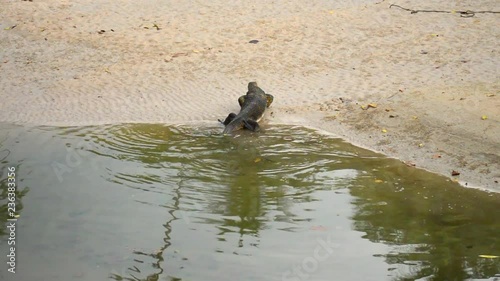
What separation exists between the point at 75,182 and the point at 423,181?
3.82 m

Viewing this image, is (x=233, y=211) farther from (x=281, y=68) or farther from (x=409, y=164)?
(x=281, y=68)

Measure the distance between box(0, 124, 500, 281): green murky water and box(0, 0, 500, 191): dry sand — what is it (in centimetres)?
77

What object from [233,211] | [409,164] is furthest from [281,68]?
[233,211]

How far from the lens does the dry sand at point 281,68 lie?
9.66 m

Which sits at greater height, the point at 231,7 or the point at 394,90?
the point at 231,7

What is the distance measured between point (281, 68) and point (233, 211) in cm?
474

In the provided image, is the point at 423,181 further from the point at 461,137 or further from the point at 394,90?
the point at 394,90

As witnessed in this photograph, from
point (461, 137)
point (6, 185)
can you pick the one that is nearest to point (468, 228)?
point (461, 137)

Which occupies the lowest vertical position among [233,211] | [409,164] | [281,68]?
[233,211]

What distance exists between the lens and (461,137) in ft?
29.9

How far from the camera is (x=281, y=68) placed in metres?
11.8

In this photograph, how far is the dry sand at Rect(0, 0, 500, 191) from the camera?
9.66 meters

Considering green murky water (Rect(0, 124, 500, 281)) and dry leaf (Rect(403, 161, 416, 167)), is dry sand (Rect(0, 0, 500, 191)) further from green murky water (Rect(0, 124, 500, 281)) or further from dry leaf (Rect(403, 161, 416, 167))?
green murky water (Rect(0, 124, 500, 281))

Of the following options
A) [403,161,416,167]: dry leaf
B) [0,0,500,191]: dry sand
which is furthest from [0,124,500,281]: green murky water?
[0,0,500,191]: dry sand
